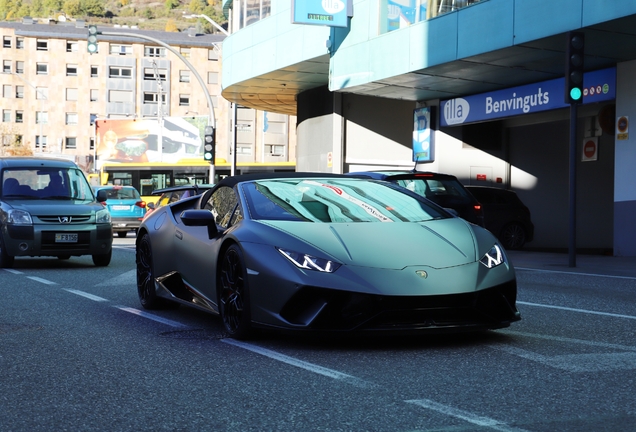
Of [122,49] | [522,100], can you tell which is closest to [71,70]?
[122,49]

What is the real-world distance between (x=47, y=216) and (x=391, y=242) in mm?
10242

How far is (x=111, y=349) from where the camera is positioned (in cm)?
666

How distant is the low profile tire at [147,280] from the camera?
29.9 ft

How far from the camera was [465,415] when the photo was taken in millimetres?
4387

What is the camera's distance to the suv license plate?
15640 millimetres

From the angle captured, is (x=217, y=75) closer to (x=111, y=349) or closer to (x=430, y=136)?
(x=430, y=136)

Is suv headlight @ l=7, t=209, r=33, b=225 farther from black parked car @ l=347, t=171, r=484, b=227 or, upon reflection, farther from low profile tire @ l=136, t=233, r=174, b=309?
low profile tire @ l=136, t=233, r=174, b=309

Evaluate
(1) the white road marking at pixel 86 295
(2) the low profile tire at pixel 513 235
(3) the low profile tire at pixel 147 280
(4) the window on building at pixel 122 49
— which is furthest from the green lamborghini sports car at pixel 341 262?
(4) the window on building at pixel 122 49

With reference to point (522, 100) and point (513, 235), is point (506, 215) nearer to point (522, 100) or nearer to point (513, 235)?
point (513, 235)

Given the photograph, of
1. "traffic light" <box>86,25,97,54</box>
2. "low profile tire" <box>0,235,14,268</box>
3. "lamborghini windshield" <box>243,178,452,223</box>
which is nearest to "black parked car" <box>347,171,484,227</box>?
"low profile tire" <box>0,235,14,268</box>

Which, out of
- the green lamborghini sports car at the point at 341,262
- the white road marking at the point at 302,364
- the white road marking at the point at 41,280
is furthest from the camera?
the white road marking at the point at 41,280

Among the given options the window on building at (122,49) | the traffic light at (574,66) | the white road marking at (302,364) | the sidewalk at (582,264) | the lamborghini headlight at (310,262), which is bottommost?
the sidewalk at (582,264)

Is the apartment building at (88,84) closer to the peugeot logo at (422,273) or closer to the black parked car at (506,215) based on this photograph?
the black parked car at (506,215)

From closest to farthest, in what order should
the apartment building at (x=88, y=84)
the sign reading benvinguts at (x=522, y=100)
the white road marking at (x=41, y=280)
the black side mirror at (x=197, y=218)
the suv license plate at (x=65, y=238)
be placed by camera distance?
the black side mirror at (x=197, y=218)
the white road marking at (x=41, y=280)
the suv license plate at (x=65, y=238)
the sign reading benvinguts at (x=522, y=100)
the apartment building at (x=88, y=84)
